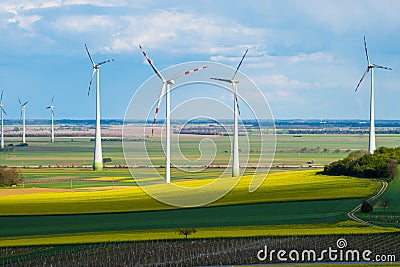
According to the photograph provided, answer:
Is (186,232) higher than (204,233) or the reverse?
higher

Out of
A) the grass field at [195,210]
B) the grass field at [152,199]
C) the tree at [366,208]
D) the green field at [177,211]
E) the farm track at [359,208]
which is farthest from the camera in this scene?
the grass field at [152,199]

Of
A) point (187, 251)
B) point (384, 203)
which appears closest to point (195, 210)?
point (384, 203)

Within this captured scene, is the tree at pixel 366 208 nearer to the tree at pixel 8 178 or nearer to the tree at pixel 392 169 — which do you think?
the tree at pixel 392 169

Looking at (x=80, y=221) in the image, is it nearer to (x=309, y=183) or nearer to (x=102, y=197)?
(x=102, y=197)

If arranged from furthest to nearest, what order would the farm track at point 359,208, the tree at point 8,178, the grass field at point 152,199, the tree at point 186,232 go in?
the tree at point 8,178
the grass field at point 152,199
the farm track at point 359,208
the tree at point 186,232

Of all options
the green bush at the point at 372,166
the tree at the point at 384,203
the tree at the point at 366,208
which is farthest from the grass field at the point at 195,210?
the green bush at the point at 372,166

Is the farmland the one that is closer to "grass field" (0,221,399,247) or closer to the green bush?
"grass field" (0,221,399,247)

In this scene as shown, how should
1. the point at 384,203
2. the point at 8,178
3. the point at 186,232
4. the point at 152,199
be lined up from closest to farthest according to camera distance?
the point at 186,232
the point at 384,203
the point at 152,199
the point at 8,178

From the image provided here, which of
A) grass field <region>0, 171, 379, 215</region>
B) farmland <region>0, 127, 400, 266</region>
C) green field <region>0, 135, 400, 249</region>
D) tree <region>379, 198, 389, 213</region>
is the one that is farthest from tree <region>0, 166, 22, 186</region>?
tree <region>379, 198, 389, 213</region>

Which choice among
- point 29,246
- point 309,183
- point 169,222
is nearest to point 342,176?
point 309,183

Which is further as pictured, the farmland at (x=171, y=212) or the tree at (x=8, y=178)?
the tree at (x=8, y=178)

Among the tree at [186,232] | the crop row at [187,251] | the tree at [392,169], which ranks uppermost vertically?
the tree at [392,169]

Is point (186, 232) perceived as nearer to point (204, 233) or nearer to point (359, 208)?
point (204, 233)

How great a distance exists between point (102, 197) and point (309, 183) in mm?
19926
